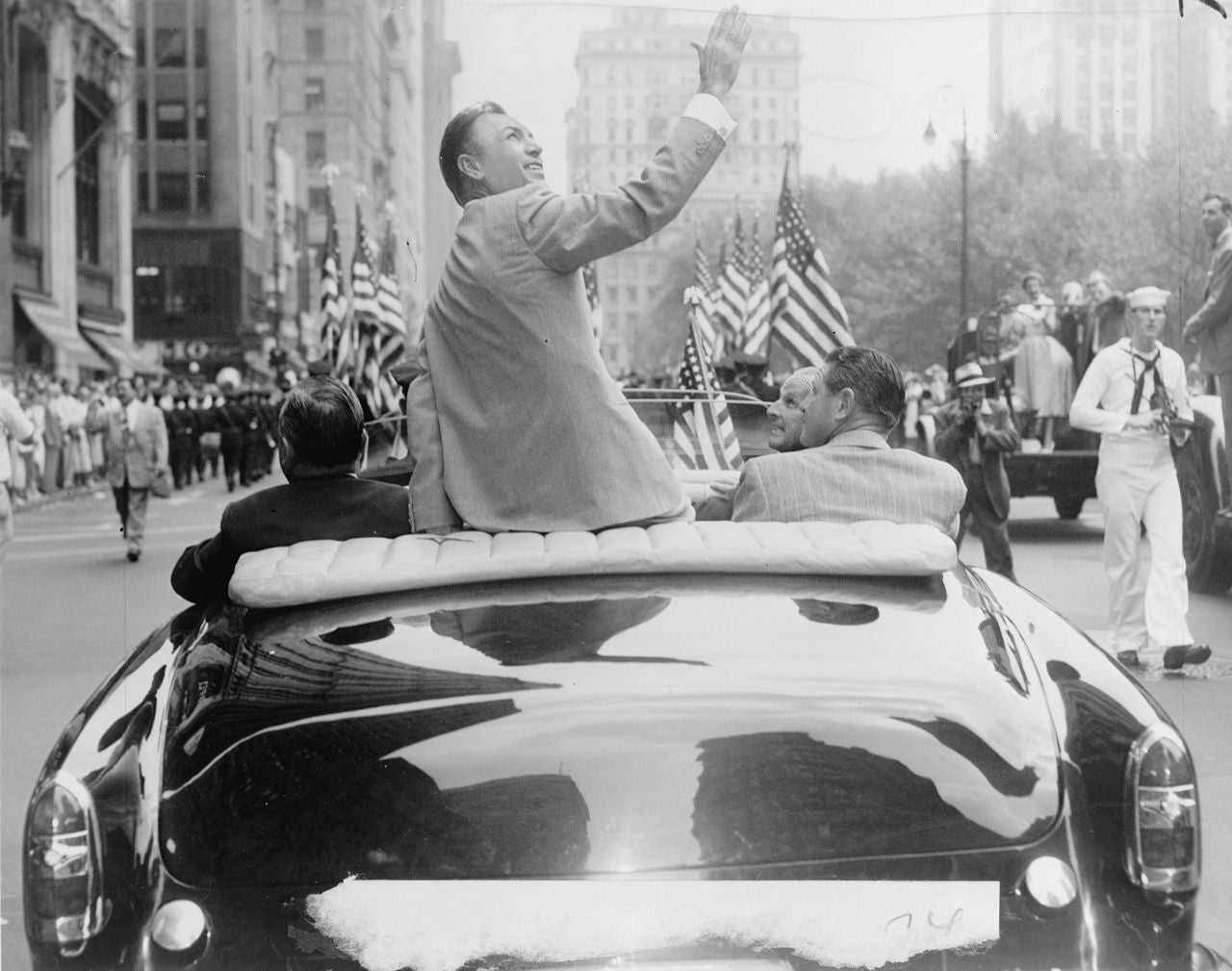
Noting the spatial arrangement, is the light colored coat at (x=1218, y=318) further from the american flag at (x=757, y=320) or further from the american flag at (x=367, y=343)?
the american flag at (x=757, y=320)

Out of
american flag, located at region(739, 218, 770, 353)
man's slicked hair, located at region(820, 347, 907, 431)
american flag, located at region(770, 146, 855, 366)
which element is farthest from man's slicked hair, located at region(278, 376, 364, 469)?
american flag, located at region(739, 218, 770, 353)

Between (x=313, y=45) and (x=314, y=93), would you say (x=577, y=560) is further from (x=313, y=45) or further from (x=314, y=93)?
(x=314, y=93)

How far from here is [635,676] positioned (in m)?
2.19

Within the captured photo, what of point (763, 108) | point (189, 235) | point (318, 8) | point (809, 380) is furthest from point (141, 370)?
point (809, 380)

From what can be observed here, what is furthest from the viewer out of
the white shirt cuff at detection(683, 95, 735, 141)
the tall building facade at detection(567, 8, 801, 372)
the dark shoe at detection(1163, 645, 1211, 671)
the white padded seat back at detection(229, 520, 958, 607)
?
the tall building facade at detection(567, 8, 801, 372)

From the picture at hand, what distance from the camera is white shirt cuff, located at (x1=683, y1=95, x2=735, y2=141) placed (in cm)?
307

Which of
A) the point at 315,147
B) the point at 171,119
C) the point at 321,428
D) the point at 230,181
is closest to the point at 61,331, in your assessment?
the point at 171,119

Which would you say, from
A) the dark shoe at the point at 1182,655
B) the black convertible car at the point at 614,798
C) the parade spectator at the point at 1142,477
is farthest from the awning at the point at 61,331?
the black convertible car at the point at 614,798

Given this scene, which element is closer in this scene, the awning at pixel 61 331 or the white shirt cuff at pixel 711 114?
the white shirt cuff at pixel 711 114

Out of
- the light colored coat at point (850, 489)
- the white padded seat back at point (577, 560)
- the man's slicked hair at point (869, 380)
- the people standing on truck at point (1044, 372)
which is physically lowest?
the white padded seat back at point (577, 560)

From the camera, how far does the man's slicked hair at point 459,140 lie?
347 centimetres

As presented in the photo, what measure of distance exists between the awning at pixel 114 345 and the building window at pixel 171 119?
4.31 meters

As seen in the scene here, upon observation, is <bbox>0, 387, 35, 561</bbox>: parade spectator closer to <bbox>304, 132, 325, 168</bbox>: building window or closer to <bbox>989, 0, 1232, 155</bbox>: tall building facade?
<bbox>989, 0, 1232, 155</bbox>: tall building facade

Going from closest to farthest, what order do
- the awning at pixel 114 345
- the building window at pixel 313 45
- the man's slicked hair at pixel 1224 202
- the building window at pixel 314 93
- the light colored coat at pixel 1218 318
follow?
the man's slicked hair at pixel 1224 202
the light colored coat at pixel 1218 318
the awning at pixel 114 345
the building window at pixel 313 45
the building window at pixel 314 93
